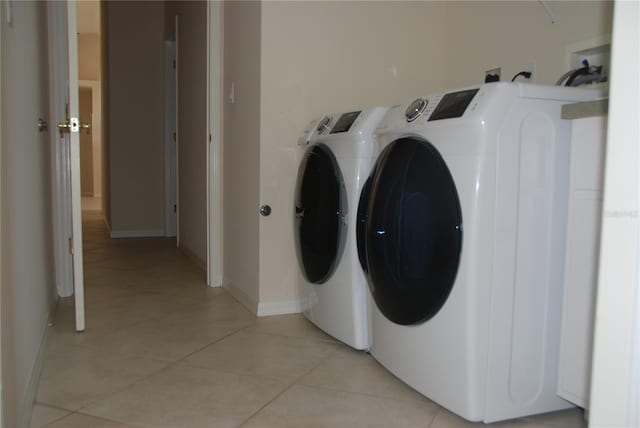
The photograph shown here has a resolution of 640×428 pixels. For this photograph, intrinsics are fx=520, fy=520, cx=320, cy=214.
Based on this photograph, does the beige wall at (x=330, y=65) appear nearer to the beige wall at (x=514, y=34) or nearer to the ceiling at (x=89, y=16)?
the beige wall at (x=514, y=34)

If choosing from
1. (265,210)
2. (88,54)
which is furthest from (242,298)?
(88,54)

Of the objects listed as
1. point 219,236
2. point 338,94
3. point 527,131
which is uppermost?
point 338,94

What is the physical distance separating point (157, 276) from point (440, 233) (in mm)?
2357

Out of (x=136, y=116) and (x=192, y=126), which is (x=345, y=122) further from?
(x=136, y=116)

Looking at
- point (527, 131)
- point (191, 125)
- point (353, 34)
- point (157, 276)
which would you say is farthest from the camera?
point (191, 125)

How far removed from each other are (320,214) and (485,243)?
2.76ft

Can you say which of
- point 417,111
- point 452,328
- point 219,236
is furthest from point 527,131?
point 219,236

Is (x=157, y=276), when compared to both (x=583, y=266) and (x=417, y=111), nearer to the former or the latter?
(x=417, y=111)

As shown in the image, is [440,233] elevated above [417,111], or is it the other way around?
[417,111]

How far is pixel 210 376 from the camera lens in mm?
1690

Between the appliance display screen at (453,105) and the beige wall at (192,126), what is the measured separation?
2.16m

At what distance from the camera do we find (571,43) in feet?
6.06

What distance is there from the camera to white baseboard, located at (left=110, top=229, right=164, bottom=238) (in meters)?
4.96

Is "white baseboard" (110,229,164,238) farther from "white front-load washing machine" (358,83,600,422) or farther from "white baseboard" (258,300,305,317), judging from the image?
"white front-load washing machine" (358,83,600,422)
